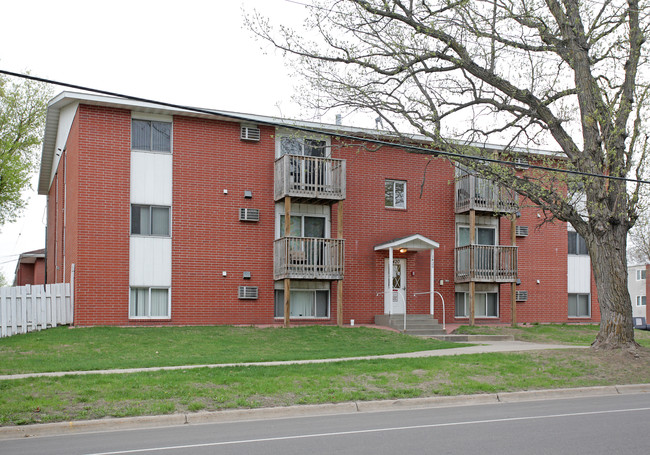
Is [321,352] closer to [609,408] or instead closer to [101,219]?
[609,408]

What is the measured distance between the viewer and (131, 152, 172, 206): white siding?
2230 centimetres

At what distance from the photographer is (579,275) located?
28812 millimetres

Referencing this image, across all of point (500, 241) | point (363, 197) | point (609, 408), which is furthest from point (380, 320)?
point (609, 408)

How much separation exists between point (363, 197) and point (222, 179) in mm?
5163

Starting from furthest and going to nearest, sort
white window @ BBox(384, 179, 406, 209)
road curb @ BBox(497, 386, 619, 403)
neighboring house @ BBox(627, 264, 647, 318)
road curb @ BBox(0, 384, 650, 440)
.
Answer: neighboring house @ BBox(627, 264, 647, 318) → white window @ BBox(384, 179, 406, 209) → road curb @ BBox(497, 386, 619, 403) → road curb @ BBox(0, 384, 650, 440)

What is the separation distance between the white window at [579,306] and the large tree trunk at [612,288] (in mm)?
12197

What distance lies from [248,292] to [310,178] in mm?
4316

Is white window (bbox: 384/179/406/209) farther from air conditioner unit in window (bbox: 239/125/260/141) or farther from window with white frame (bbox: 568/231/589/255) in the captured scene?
window with white frame (bbox: 568/231/589/255)

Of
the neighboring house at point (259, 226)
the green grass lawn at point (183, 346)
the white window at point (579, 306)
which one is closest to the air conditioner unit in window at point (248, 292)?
the neighboring house at point (259, 226)

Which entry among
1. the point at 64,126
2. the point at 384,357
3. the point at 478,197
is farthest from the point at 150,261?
the point at 478,197

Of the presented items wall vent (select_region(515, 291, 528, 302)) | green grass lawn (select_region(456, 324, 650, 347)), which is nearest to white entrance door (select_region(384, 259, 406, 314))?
green grass lawn (select_region(456, 324, 650, 347))

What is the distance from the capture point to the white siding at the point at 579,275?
28609 mm

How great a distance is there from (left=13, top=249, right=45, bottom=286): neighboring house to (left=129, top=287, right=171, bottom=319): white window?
761 inches

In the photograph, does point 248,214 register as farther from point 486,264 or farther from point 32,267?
point 32,267
